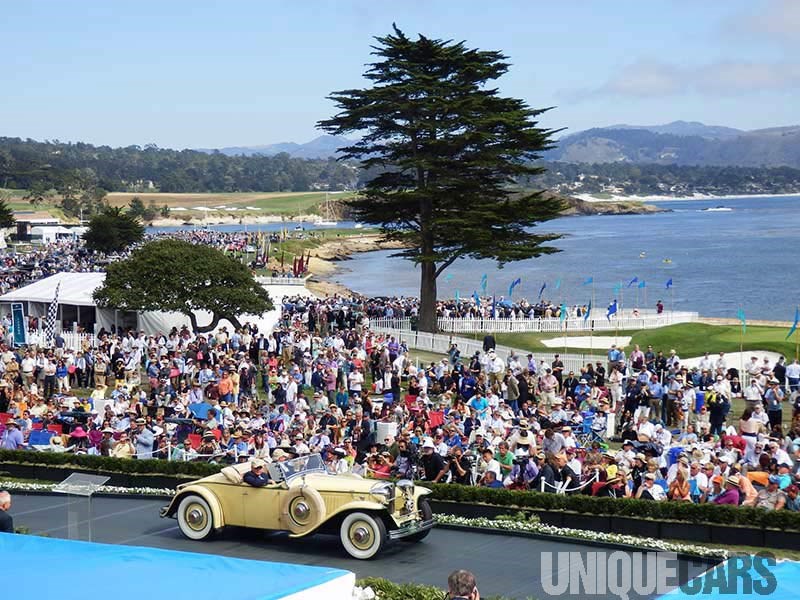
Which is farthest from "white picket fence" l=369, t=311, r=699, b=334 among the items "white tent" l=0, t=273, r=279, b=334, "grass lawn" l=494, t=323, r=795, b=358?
"white tent" l=0, t=273, r=279, b=334

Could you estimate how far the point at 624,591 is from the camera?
1319cm

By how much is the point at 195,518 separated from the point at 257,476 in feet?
4.03

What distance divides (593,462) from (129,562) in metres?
8.72

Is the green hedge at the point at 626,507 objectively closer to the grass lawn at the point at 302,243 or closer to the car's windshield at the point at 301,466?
the car's windshield at the point at 301,466

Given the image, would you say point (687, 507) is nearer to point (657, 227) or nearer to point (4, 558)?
point (4, 558)

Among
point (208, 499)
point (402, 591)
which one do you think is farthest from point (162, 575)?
point (208, 499)

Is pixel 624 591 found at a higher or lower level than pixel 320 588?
lower

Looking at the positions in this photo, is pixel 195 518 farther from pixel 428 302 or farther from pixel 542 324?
pixel 542 324

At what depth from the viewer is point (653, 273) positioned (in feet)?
340

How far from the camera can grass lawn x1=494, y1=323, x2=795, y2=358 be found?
32.1 meters

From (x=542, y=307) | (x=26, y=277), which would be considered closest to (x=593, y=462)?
(x=542, y=307)

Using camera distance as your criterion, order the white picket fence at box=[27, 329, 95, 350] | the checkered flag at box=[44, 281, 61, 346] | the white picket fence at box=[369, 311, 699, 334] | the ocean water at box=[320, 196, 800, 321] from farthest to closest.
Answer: the ocean water at box=[320, 196, 800, 321] → the white picket fence at box=[369, 311, 699, 334] → the checkered flag at box=[44, 281, 61, 346] → the white picket fence at box=[27, 329, 95, 350]

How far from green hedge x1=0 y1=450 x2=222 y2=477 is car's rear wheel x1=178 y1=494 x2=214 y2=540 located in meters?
3.95

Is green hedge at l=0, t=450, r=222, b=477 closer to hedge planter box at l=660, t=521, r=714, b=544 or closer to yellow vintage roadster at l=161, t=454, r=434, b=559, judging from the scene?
yellow vintage roadster at l=161, t=454, r=434, b=559
